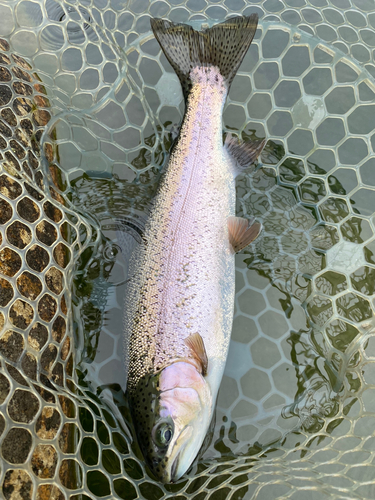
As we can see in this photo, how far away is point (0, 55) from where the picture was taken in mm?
2041

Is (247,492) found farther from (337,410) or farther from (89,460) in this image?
(89,460)

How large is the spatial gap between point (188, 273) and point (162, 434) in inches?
28.4

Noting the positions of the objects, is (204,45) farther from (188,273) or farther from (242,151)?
(188,273)

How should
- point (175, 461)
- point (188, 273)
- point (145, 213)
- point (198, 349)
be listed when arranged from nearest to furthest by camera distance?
point (175, 461) → point (198, 349) → point (188, 273) → point (145, 213)

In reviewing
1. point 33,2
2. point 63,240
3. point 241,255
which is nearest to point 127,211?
point 63,240

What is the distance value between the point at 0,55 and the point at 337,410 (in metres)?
2.71

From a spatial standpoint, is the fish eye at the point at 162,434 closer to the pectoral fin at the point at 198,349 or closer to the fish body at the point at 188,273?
the fish body at the point at 188,273

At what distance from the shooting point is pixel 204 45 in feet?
6.85

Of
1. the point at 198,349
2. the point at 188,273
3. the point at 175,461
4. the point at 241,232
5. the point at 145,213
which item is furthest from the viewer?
the point at 145,213

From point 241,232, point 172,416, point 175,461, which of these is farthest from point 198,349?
point 241,232

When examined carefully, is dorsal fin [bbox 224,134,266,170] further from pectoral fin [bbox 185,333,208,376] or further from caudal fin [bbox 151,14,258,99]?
pectoral fin [bbox 185,333,208,376]

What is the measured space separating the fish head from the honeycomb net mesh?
28 cm

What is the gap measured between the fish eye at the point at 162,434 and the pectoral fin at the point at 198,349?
0.29m

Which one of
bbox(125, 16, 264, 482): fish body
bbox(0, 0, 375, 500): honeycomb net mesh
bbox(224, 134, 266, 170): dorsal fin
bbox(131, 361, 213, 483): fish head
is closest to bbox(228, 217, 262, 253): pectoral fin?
bbox(125, 16, 264, 482): fish body
